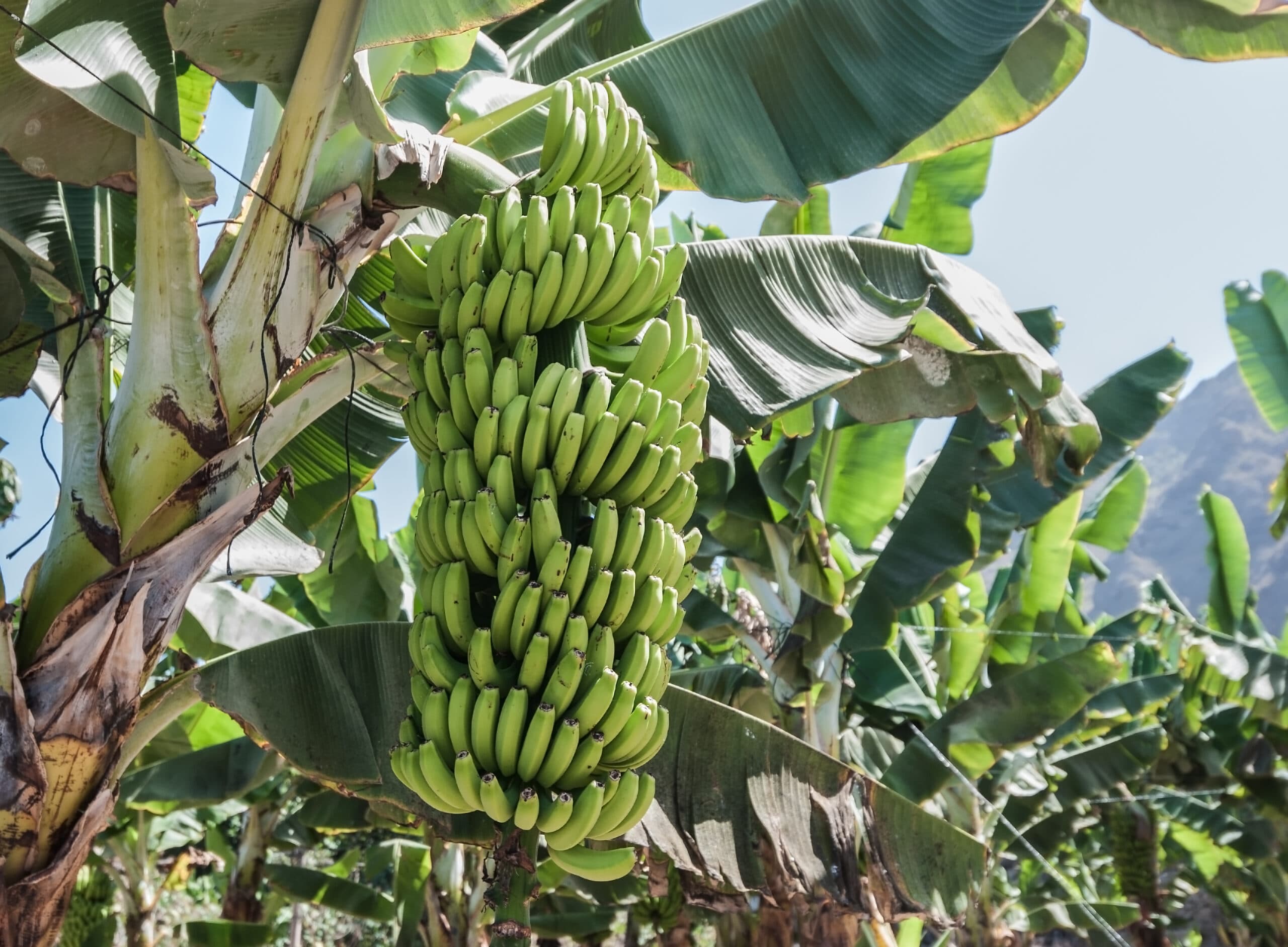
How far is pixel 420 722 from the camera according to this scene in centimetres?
156

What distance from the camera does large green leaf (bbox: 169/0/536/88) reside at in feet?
5.58

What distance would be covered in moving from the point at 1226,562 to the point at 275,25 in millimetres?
6451

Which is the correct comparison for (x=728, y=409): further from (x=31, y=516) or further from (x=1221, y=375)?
(x=1221, y=375)

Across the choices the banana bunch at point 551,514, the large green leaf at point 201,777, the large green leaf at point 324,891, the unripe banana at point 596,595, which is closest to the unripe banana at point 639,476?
the banana bunch at point 551,514

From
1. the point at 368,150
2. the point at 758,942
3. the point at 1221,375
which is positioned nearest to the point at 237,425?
the point at 368,150

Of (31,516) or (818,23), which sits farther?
(818,23)

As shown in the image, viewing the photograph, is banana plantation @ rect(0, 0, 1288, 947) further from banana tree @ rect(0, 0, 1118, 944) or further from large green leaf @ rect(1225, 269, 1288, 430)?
large green leaf @ rect(1225, 269, 1288, 430)

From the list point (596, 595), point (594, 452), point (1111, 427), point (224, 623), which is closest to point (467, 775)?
point (596, 595)

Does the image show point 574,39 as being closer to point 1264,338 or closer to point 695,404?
point 695,404

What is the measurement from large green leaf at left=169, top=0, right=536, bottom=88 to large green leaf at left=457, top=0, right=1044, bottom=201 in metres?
0.73

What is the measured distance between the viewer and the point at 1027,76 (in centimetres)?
288

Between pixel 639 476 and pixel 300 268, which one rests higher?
pixel 300 268

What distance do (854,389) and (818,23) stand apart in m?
1.06

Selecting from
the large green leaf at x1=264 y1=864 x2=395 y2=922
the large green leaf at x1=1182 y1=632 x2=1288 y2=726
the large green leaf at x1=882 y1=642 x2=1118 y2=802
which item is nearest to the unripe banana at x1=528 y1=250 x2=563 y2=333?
the large green leaf at x1=882 y1=642 x2=1118 y2=802
